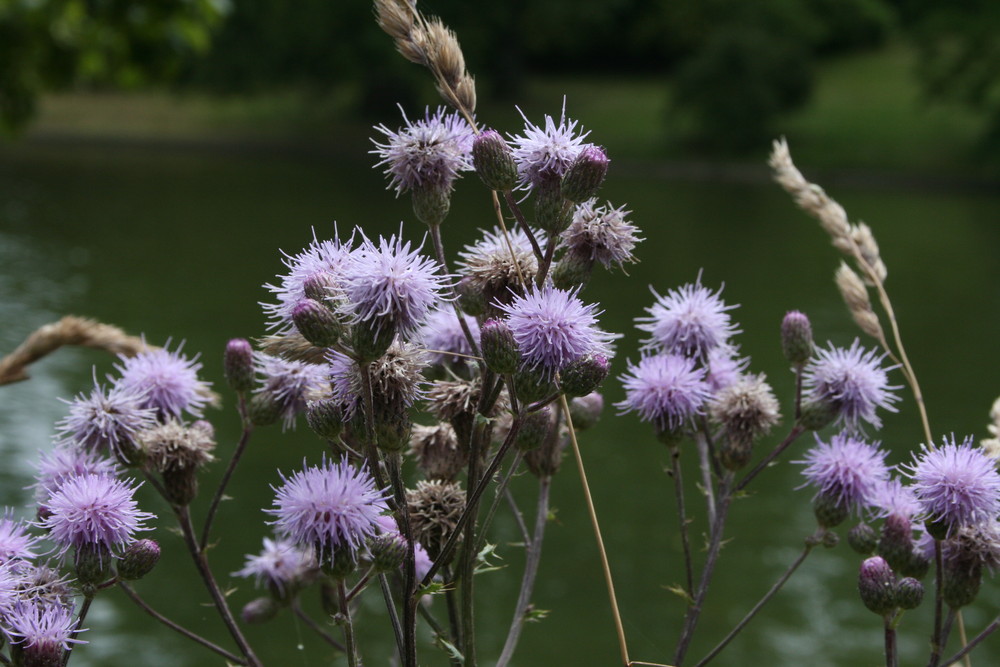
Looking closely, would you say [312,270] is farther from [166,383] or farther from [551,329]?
[166,383]

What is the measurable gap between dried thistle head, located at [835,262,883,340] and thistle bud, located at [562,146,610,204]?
0.51 m

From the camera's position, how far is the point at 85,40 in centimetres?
528

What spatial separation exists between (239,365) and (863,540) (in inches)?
30.1

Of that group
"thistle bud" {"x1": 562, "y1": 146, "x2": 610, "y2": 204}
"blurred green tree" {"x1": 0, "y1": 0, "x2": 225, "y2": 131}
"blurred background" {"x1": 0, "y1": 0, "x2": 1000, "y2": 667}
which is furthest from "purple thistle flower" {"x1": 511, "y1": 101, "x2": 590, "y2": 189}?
"blurred green tree" {"x1": 0, "y1": 0, "x2": 225, "y2": 131}

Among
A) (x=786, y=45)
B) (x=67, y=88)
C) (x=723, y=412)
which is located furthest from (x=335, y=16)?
(x=723, y=412)

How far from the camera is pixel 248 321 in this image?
11398 millimetres

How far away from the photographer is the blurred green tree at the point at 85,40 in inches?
196

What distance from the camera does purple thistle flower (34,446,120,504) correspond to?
1.14 m

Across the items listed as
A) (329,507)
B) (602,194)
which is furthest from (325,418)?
(602,194)

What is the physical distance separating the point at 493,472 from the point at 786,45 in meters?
36.4

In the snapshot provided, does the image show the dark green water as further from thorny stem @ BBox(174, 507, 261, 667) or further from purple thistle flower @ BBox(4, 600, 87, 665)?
purple thistle flower @ BBox(4, 600, 87, 665)

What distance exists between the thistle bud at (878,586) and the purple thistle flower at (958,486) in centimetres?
11

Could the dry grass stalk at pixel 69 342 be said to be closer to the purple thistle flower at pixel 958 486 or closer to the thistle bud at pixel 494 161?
the thistle bud at pixel 494 161

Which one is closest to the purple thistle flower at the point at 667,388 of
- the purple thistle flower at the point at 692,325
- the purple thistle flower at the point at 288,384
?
the purple thistle flower at the point at 692,325
